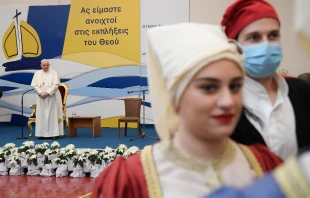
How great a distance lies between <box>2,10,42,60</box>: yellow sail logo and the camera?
10039 millimetres

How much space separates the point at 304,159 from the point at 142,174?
28.1 inches

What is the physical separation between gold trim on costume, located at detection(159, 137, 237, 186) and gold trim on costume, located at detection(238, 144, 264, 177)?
0.05 metres

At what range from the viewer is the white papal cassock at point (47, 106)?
8.09m

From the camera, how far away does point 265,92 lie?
148 centimetres

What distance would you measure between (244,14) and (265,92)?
267mm

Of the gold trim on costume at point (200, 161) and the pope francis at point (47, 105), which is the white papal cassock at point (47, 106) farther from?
the gold trim on costume at point (200, 161)

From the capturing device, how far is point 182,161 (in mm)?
1164

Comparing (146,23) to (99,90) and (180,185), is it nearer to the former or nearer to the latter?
(99,90)

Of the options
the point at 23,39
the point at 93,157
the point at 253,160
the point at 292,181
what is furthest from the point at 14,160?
the point at 292,181

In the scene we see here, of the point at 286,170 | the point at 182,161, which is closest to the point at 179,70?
the point at 182,161

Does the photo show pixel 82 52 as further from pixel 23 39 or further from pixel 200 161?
pixel 200 161

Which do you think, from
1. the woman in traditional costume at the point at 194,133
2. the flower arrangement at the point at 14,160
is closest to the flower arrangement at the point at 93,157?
the flower arrangement at the point at 14,160

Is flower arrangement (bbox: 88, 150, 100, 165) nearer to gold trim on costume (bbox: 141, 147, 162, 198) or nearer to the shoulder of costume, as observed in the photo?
the shoulder of costume

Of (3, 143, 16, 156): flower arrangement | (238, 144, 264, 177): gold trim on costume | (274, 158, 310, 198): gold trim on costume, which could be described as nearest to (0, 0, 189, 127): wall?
(3, 143, 16, 156): flower arrangement
